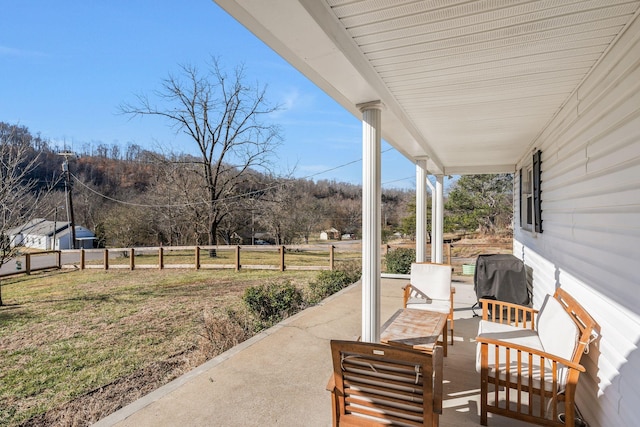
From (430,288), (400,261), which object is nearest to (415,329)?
(430,288)

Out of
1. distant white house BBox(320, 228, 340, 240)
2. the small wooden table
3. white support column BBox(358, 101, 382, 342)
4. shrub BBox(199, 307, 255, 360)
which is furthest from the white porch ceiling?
distant white house BBox(320, 228, 340, 240)

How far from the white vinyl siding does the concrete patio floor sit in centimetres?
73

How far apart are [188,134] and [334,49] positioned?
18.4m

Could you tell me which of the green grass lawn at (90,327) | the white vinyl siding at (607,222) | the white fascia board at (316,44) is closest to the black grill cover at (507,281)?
the white vinyl siding at (607,222)

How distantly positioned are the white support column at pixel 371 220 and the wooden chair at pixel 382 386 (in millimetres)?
791

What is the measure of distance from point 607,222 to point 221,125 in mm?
18555

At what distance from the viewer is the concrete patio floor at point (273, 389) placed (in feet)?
7.57

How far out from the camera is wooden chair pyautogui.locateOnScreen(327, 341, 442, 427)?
1.63 meters

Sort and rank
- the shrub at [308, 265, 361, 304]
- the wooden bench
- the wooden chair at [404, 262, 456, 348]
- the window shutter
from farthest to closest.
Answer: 1. the shrub at [308, 265, 361, 304]
2. the window shutter
3. the wooden chair at [404, 262, 456, 348]
4. the wooden bench

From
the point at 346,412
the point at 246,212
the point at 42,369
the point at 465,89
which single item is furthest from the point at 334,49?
the point at 246,212

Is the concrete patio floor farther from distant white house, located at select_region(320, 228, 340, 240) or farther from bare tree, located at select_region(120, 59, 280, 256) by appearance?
distant white house, located at select_region(320, 228, 340, 240)

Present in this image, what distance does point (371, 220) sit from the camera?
2.58m

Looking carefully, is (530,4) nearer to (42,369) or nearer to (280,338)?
(280,338)

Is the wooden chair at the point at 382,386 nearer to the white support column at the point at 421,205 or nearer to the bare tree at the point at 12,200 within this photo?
the white support column at the point at 421,205
